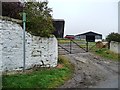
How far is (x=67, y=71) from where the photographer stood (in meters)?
14.6

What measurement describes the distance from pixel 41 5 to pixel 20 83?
614 cm

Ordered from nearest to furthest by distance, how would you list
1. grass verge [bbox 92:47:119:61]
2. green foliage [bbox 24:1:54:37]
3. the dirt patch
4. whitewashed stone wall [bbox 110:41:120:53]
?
the dirt patch → green foliage [bbox 24:1:54:37] → grass verge [bbox 92:47:119:61] → whitewashed stone wall [bbox 110:41:120:53]

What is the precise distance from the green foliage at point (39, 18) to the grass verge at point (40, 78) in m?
2.10

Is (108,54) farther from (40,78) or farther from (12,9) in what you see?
(40,78)

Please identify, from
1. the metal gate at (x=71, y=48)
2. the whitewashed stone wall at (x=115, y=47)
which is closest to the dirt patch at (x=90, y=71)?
the metal gate at (x=71, y=48)

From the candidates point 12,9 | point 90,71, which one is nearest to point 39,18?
point 12,9

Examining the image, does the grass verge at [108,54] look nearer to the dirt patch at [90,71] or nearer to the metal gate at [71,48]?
the metal gate at [71,48]

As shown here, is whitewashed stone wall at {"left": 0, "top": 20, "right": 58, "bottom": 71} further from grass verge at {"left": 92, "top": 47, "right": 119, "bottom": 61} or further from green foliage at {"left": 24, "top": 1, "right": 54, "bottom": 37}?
grass verge at {"left": 92, "top": 47, "right": 119, "bottom": 61}

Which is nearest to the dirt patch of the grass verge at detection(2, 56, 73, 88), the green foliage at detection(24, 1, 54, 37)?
the grass verge at detection(2, 56, 73, 88)

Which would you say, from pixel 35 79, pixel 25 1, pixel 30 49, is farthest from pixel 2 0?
pixel 35 79

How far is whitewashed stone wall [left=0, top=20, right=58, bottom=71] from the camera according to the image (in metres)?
12.2

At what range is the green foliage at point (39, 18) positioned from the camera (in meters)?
14.8

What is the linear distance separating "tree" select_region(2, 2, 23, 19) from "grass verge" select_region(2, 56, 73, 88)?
10.9 feet

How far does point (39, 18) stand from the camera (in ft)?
49.5
